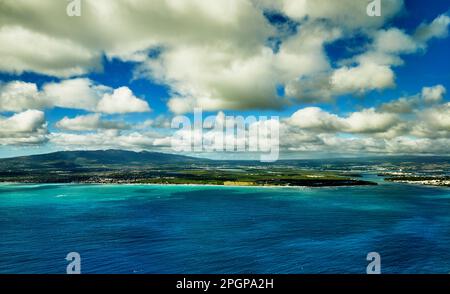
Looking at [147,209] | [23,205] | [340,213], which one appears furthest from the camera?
[23,205]

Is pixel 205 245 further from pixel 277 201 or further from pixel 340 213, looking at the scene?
pixel 277 201

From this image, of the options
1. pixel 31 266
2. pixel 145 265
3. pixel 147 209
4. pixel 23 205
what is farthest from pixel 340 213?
pixel 23 205

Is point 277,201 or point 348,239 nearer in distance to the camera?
point 348,239

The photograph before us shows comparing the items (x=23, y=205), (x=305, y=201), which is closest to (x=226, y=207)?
(x=305, y=201)

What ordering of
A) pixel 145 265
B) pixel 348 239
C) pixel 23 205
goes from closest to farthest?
pixel 145 265, pixel 348 239, pixel 23 205
